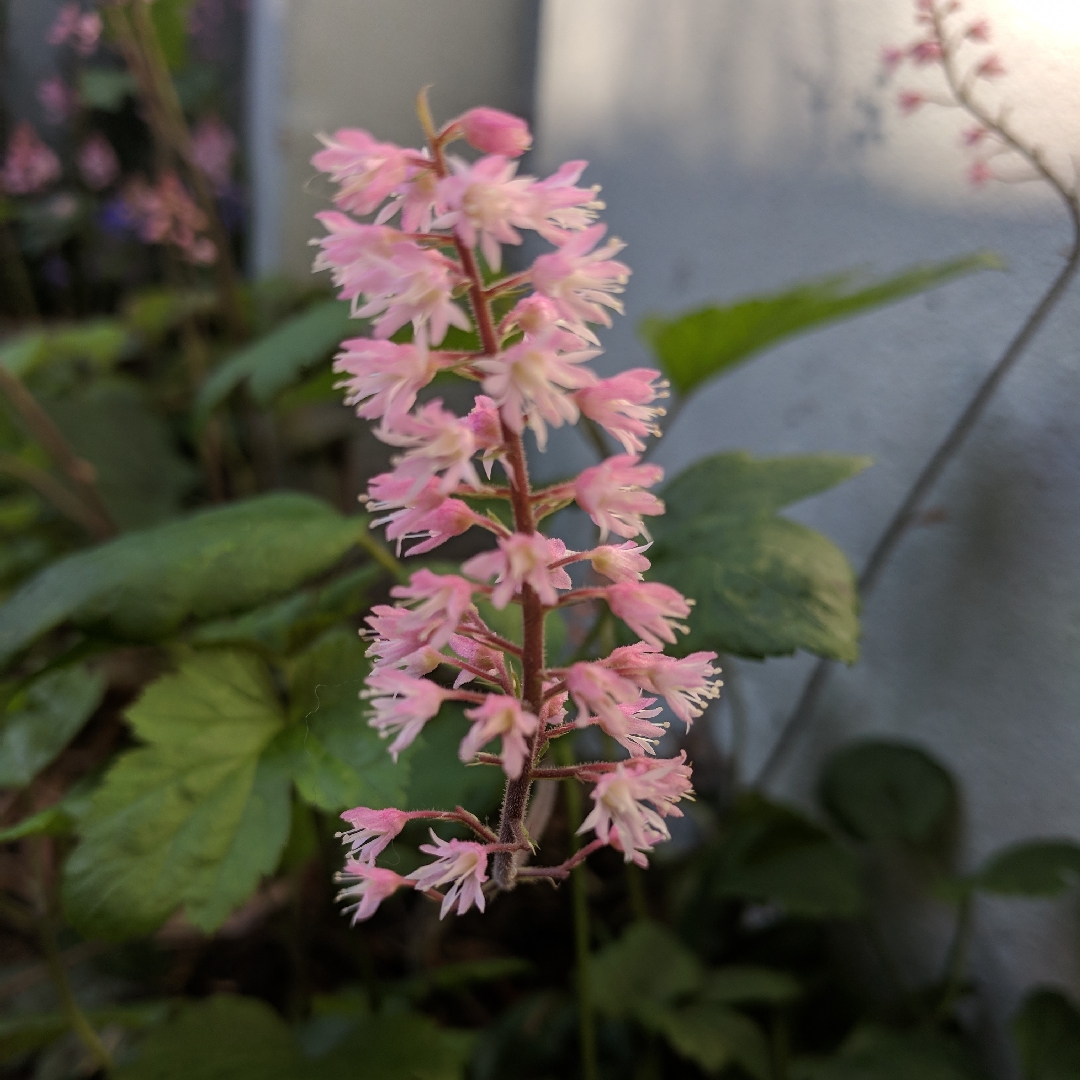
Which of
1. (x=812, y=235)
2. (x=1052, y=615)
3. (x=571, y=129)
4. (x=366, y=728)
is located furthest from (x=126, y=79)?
(x=1052, y=615)

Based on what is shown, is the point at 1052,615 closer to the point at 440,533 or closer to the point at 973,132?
the point at 973,132

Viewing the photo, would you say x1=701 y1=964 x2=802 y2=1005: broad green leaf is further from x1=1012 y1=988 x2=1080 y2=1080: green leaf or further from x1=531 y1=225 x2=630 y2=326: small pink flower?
x1=531 y1=225 x2=630 y2=326: small pink flower

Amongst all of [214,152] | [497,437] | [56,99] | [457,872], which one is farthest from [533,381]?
[56,99]

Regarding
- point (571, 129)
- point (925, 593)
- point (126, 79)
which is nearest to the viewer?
point (925, 593)

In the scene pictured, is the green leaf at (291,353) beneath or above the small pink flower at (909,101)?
beneath

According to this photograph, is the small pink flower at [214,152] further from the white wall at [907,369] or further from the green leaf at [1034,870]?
the green leaf at [1034,870]

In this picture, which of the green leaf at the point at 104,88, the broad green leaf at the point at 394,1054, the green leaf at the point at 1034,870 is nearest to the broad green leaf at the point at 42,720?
the broad green leaf at the point at 394,1054

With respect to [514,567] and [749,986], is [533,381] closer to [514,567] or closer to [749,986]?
[514,567]
